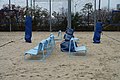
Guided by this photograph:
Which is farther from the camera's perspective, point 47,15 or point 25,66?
point 47,15

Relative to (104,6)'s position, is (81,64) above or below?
below

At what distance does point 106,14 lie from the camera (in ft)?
74.3

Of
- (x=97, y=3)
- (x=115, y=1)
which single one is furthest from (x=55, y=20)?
(x=115, y=1)

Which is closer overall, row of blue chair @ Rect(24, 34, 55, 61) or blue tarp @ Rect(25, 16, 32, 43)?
row of blue chair @ Rect(24, 34, 55, 61)

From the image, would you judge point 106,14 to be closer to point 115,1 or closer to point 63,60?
point 115,1

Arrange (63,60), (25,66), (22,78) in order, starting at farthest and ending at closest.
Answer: (63,60)
(25,66)
(22,78)

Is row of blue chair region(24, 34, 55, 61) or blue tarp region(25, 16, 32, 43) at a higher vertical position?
blue tarp region(25, 16, 32, 43)

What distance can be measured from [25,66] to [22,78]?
1.19 m

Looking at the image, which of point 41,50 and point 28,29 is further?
point 28,29

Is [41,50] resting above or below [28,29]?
below

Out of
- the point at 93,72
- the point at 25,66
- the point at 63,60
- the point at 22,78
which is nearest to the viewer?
the point at 22,78

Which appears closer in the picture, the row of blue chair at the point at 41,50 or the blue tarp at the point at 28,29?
the row of blue chair at the point at 41,50

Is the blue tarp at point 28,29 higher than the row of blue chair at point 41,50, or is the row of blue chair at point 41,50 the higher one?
the blue tarp at point 28,29

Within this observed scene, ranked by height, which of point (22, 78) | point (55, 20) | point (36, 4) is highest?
point (36, 4)
